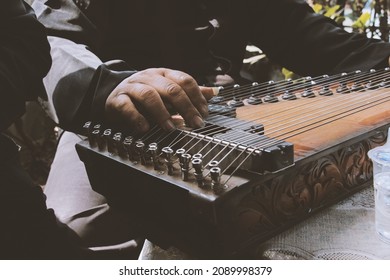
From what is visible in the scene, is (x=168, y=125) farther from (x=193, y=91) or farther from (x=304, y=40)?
(x=304, y=40)

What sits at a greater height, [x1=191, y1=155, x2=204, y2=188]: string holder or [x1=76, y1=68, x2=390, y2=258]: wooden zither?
[x1=191, y1=155, x2=204, y2=188]: string holder

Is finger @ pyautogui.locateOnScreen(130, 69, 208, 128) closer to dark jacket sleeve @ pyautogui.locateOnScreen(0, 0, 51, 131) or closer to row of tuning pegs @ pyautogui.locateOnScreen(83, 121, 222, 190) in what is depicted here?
row of tuning pegs @ pyautogui.locateOnScreen(83, 121, 222, 190)

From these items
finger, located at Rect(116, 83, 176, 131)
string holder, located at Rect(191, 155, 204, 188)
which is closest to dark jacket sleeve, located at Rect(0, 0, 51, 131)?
finger, located at Rect(116, 83, 176, 131)

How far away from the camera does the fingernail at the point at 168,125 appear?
107 cm

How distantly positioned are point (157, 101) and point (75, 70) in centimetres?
50

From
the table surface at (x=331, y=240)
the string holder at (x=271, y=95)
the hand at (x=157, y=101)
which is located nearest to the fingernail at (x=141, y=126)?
the hand at (x=157, y=101)

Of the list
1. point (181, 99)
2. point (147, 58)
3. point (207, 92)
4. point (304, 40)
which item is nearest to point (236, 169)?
point (181, 99)

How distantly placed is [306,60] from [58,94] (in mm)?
1194

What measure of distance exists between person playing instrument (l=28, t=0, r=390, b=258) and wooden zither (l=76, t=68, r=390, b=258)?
0.31 ft

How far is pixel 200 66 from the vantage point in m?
2.00

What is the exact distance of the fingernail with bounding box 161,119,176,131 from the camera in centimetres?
107

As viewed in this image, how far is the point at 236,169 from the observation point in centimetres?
84

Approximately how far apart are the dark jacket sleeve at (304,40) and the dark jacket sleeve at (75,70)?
80 cm
